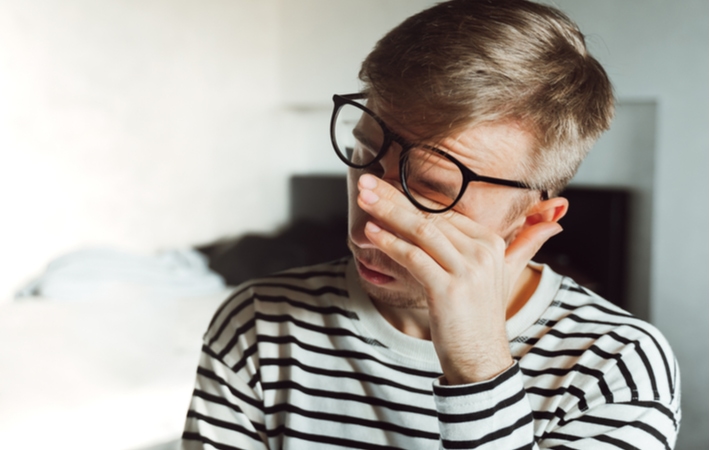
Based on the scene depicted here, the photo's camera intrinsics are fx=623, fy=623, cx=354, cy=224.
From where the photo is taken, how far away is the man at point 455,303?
570mm

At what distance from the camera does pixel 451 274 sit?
568mm

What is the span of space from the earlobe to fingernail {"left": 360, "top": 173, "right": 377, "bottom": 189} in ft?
0.85

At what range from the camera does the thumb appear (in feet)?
2.05

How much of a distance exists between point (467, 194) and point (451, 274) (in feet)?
0.42

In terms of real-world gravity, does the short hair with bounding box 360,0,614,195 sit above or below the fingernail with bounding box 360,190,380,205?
above

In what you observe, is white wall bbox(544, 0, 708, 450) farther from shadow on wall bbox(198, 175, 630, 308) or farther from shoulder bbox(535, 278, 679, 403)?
shoulder bbox(535, 278, 679, 403)

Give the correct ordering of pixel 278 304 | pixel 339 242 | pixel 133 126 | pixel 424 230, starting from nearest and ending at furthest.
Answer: pixel 424 230
pixel 278 304
pixel 133 126
pixel 339 242

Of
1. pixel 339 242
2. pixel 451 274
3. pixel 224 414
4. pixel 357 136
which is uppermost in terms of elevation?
pixel 357 136

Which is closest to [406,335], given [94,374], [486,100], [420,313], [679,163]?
[420,313]

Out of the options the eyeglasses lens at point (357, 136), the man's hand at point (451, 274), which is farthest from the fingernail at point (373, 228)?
the eyeglasses lens at point (357, 136)

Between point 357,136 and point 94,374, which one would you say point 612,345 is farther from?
point 94,374

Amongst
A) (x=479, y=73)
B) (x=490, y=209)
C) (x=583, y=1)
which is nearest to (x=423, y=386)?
(x=490, y=209)

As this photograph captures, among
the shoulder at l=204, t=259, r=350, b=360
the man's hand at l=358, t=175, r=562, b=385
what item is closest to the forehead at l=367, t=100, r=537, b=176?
the man's hand at l=358, t=175, r=562, b=385

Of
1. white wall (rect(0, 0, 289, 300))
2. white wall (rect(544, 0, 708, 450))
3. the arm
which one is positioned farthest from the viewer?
white wall (rect(0, 0, 289, 300))
